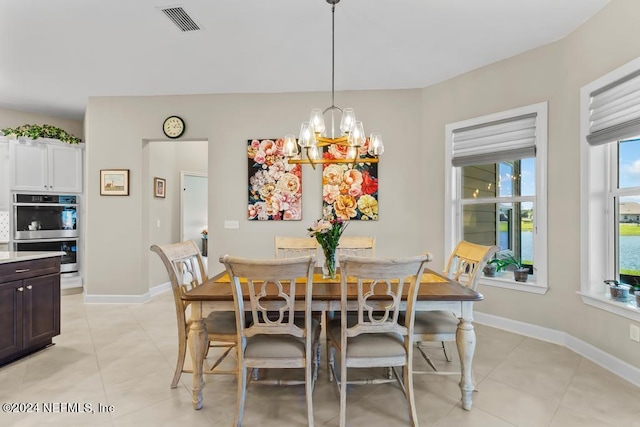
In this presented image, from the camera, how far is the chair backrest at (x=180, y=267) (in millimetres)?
2297

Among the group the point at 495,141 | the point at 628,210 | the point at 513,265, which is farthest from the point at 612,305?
the point at 495,141

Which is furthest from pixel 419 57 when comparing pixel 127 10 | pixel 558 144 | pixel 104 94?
pixel 104 94

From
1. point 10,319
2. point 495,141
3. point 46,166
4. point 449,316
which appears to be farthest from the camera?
point 46,166

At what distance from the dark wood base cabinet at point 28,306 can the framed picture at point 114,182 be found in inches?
62.9

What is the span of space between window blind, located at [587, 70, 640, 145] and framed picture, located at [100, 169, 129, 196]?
5195 mm

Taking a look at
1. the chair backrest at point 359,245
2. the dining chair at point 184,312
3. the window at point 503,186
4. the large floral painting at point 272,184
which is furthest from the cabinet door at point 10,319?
the window at point 503,186

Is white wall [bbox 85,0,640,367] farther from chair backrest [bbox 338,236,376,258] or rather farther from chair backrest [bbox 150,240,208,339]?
chair backrest [bbox 150,240,208,339]

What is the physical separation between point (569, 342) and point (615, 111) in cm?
200

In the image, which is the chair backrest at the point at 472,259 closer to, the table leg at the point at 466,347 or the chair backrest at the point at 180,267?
the table leg at the point at 466,347

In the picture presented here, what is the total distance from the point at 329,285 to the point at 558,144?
2.58 meters

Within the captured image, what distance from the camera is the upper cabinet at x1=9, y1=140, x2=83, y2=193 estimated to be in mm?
4691

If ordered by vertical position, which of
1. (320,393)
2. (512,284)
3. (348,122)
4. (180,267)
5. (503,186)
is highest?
(348,122)

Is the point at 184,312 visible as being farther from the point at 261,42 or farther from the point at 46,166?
the point at 46,166

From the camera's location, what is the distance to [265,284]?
1.83m
